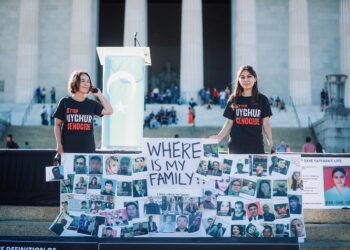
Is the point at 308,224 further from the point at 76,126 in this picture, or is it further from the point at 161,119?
the point at 161,119

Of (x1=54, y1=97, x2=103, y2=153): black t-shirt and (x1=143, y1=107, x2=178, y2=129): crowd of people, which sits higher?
(x1=143, y1=107, x2=178, y2=129): crowd of people

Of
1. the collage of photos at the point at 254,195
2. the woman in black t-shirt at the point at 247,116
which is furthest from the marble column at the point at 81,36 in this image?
the collage of photos at the point at 254,195

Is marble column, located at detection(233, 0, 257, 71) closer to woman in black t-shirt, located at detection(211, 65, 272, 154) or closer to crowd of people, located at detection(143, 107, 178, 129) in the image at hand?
crowd of people, located at detection(143, 107, 178, 129)

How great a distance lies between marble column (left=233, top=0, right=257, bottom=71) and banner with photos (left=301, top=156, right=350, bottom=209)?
34769mm

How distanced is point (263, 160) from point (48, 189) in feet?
14.0

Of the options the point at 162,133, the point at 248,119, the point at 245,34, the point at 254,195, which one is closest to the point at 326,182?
the point at 248,119

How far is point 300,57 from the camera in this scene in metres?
45.2

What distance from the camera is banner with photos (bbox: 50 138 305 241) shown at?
25.1 ft

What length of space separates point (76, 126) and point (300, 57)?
39.5m

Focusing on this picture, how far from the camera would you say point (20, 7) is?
157 ft

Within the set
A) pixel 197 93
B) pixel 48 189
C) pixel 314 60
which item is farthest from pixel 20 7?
pixel 48 189

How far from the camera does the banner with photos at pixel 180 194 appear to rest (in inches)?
301

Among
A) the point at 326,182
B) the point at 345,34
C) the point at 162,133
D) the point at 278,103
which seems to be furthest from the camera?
the point at 345,34

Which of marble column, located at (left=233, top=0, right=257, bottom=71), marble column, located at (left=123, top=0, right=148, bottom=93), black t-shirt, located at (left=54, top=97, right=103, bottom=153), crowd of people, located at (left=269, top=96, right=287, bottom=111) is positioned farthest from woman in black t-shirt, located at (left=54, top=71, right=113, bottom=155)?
marble column, located at (left=233, top=0, right=257, bottom=71)
